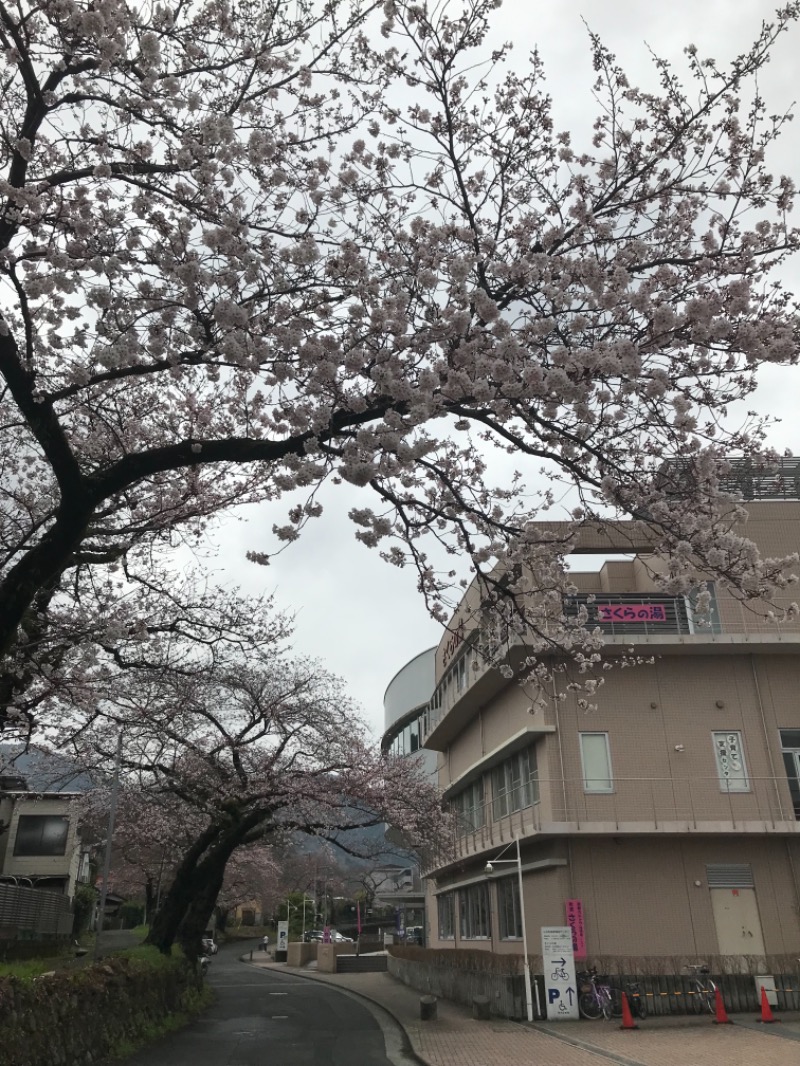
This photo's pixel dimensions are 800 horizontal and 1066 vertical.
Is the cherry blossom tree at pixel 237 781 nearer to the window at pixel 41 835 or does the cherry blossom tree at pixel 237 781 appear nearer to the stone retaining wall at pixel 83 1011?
the stone retaining wall at pixel 83 1011

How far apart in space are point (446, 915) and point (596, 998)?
15813mm

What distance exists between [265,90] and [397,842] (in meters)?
25.8

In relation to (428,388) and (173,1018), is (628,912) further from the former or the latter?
(428,388)

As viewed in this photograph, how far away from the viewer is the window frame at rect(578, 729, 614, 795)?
60.3 feet

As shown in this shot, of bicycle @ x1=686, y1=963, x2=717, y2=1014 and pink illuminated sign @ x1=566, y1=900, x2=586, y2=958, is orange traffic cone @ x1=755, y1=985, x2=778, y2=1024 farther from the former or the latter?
pink illuminated sign @ x1=566, y1=900, x2=586, y2=958

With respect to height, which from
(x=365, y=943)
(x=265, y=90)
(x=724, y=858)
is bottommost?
(x=365, y=943)

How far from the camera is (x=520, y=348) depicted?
5.78 m

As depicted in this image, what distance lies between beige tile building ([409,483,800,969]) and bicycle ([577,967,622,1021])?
108 cm

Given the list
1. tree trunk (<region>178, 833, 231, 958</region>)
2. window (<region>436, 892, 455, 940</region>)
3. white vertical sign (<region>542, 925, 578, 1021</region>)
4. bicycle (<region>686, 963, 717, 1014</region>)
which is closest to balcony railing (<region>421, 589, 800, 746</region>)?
white vertical sign (<region>542, 925, 578, 1021</region>)

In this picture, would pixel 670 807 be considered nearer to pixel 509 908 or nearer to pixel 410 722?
pixel 509 908

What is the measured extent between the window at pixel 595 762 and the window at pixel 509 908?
392cm

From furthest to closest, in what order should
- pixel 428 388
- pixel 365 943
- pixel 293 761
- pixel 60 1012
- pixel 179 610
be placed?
pixel 365 943 < pixel 293 761 < pixel 179 610 < pixel 60 1012 < pixel 428 388

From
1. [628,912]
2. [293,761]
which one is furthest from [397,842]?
[628,912]

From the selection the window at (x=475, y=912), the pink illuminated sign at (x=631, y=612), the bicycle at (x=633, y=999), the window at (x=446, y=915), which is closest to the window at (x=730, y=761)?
the pink illuminated sign at (x=631, y=612)
